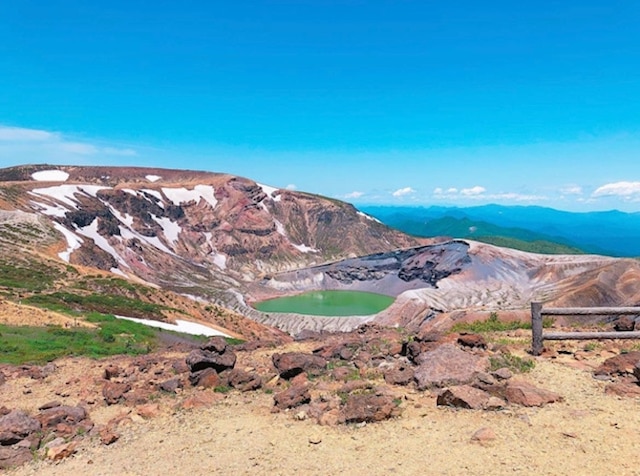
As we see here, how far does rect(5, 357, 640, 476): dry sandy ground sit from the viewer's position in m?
8.34

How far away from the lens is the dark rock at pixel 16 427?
1062 cm

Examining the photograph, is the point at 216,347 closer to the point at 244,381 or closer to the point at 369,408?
the point at 244,381

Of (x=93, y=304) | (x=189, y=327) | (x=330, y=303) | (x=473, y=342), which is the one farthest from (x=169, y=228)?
(x=473, y=342)

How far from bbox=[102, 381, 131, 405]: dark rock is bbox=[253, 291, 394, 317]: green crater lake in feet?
293

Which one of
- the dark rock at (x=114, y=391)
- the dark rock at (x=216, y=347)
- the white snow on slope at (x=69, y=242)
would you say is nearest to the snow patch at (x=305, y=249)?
the white snow on slope at (x=69, y=242)

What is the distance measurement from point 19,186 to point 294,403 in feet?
422

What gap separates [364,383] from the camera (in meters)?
12.8

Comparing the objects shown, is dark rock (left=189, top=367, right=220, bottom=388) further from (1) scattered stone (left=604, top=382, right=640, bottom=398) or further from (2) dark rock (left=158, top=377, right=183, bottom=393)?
(1) scattered stone (left=604, top=382, right=640, bottom=398)

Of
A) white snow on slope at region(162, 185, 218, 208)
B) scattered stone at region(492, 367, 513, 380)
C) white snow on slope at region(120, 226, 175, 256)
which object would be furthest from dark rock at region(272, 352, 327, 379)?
white snow on slope at region(162, 185, 218, 208)

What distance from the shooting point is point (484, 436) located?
29.9 ft

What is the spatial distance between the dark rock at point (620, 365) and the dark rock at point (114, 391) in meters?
13.5

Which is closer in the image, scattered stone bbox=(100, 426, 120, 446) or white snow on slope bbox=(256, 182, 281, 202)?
scattered stone bbox=(100, 426, 120, 446)

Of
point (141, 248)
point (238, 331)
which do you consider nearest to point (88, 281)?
point (238, 331)

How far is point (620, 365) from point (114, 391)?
47.0 ft
